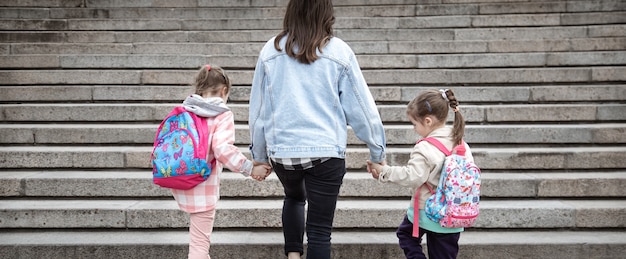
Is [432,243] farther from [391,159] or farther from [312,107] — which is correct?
[391,159]

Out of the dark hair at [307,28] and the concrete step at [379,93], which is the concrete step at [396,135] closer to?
the concrete step at [379,93]

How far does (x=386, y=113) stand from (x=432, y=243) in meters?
2.37

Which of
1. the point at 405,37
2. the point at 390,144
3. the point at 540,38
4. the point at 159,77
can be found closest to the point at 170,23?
the point at 159,77

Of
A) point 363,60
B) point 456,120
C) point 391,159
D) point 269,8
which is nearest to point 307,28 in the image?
point 456,120

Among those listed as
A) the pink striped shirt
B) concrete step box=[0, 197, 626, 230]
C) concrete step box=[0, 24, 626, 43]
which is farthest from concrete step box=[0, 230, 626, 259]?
concrete step box=[0, 24, 626, 43]

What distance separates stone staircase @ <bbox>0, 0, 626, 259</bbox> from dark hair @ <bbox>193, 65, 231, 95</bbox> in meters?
1.28

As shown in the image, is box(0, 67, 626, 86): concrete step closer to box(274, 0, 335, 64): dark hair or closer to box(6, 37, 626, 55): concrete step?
box(6, 37, 626, 55): concrete step

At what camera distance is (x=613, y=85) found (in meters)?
5.39

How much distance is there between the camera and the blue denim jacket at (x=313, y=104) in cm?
245

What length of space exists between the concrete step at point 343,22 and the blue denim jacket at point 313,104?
500 cm

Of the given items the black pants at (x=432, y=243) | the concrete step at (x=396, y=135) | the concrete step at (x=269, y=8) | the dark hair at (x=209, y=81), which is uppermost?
the concrete step at (x=269, y=8)

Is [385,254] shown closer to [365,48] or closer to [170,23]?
[365,48]

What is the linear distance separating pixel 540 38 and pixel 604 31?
0.78 meters

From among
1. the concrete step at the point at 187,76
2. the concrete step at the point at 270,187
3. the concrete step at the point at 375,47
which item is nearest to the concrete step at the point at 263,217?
the concrete step at the point at 270,187
